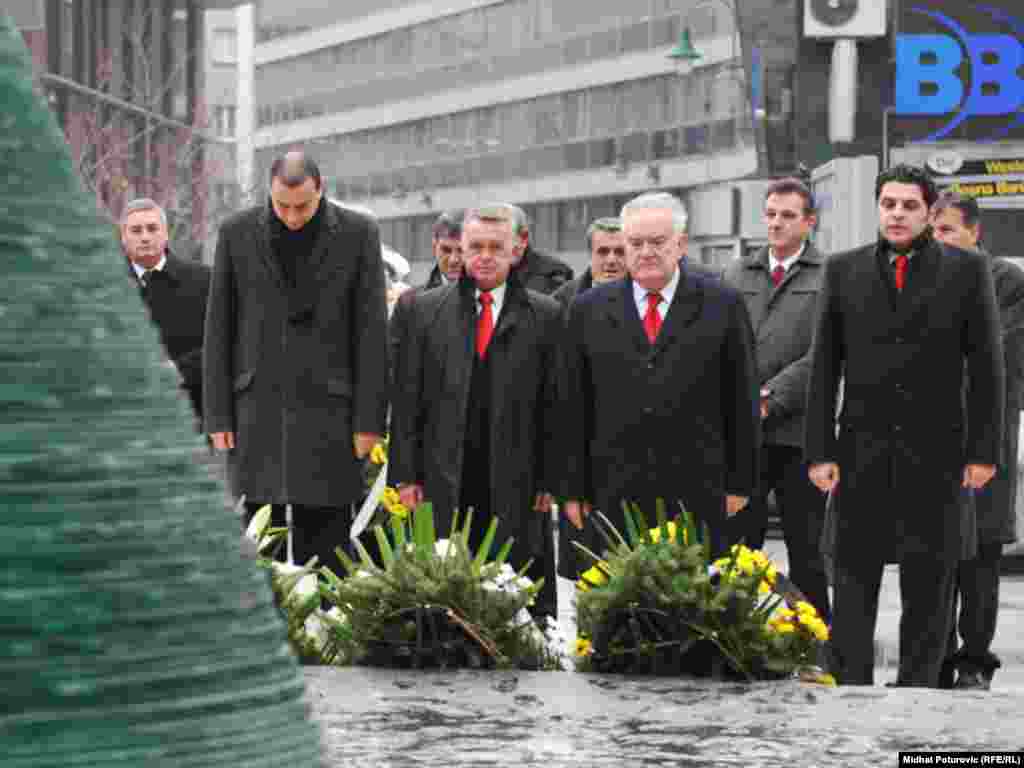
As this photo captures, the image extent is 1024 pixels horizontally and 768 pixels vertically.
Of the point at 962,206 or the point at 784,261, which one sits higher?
the point at 962,206

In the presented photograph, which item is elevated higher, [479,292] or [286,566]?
[479,292]

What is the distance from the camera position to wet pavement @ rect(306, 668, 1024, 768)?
18.3ft

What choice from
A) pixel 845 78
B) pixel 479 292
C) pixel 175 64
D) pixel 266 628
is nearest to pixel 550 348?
pixel 479 292

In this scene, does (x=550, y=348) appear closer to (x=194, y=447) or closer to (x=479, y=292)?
(x=479, y=292)

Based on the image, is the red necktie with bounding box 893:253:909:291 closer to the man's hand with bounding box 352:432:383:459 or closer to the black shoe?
the black shoe

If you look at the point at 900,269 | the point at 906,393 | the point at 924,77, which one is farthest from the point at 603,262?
the point at 924,77

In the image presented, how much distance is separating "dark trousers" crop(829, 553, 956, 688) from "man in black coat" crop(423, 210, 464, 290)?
4330mm

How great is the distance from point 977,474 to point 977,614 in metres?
1.71

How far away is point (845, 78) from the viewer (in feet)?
105

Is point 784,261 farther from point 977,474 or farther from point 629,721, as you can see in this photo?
point 629,721

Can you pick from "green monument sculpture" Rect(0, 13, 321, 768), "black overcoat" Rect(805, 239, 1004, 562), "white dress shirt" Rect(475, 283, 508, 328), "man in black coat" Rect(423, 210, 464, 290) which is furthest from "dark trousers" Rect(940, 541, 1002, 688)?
"green monument sculpture" Rect(0, 13, 321, 768)

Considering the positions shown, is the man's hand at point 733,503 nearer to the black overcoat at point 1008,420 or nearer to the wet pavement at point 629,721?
the black overcoat at point 1008,420

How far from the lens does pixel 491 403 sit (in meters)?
10.6

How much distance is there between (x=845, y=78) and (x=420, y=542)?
25.4 metres
